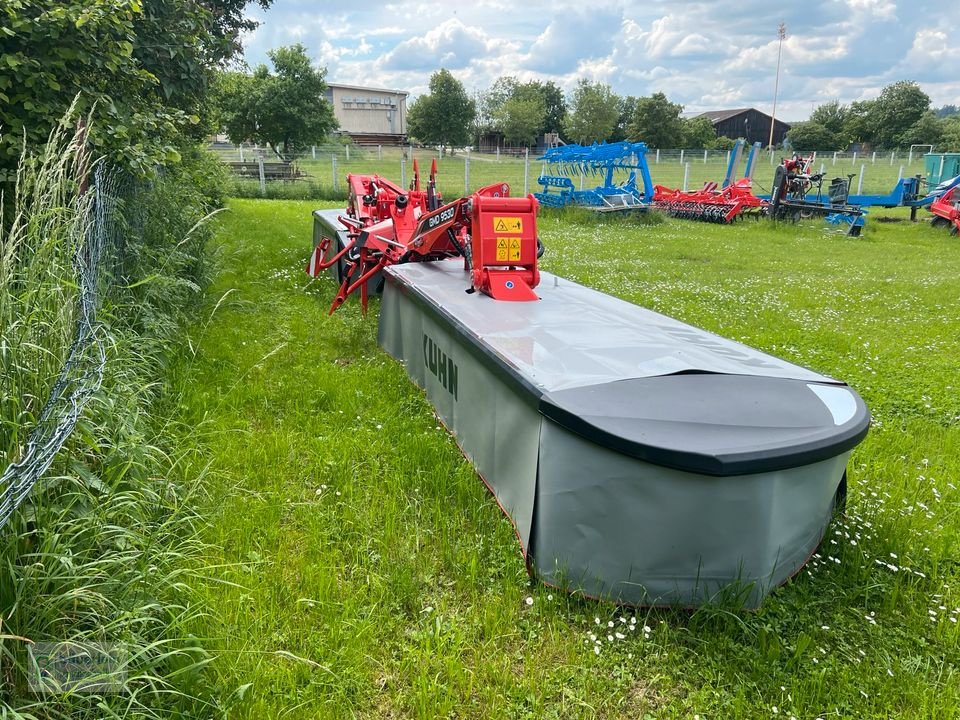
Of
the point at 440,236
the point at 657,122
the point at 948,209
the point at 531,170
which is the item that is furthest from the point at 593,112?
the point at 440,236

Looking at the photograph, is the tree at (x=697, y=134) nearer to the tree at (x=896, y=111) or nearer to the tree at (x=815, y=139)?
the tree at (x=815, y=139)

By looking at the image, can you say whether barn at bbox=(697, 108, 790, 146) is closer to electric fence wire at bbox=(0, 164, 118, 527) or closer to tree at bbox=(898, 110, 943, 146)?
tree at bbox=(898, 110, 943, 146)

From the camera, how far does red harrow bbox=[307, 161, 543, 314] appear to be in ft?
14.7

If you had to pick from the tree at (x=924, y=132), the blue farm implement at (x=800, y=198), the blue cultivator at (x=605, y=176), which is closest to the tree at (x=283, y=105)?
the blue cultivator at (x=605, y=176)

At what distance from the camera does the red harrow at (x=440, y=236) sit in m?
4.49

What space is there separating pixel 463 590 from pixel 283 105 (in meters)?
24.3

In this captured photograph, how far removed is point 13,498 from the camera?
161 centimetres

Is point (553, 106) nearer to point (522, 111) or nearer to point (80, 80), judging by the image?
point (522, 111)

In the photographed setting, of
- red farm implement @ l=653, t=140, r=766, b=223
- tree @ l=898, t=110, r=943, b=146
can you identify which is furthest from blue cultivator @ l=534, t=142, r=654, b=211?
tree @ l=898, t=110, r=943, b=146

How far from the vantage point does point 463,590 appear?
254 cm

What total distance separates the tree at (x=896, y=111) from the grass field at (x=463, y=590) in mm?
50286

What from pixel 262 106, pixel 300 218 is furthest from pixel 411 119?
pixel 300 218

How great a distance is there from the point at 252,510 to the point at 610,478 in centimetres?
164

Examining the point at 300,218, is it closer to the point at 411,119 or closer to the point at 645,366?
the point at 645,366
